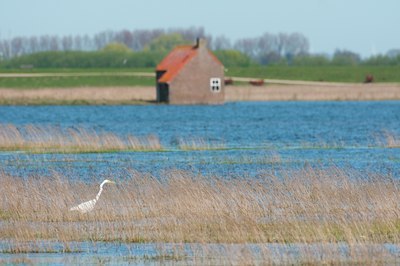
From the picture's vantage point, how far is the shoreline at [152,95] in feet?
284

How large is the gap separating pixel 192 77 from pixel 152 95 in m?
11.2

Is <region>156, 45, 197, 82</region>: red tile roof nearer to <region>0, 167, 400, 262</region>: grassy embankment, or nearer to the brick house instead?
the brick house

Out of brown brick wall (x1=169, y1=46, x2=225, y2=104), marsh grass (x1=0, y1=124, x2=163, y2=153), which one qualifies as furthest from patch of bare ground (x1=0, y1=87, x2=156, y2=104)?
marsh grass (x1=0, y1=124, x2=163, y2=153)

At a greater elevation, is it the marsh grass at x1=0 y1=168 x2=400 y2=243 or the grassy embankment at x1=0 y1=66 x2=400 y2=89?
the marsh grass at x1=0 y1=168 x2=400 y2=243

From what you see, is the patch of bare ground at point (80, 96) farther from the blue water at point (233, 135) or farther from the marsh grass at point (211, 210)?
the marsh grass at point (211, 210)

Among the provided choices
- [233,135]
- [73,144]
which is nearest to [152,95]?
[233,135]

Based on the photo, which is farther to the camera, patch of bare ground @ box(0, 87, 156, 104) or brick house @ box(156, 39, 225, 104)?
patch of bare ground @ box(0, 87, 156, 104)

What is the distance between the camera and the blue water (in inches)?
1288

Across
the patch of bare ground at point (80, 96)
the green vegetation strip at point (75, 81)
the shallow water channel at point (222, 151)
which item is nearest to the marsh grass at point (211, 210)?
the shallow water channel at point (222, 151)

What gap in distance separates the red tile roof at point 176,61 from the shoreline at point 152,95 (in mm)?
3693

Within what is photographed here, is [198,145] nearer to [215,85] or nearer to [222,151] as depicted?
[222,151]

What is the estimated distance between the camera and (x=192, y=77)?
265 feet

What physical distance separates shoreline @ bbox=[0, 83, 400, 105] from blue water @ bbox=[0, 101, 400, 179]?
1030 mm

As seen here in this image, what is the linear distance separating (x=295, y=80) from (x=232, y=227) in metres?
103
